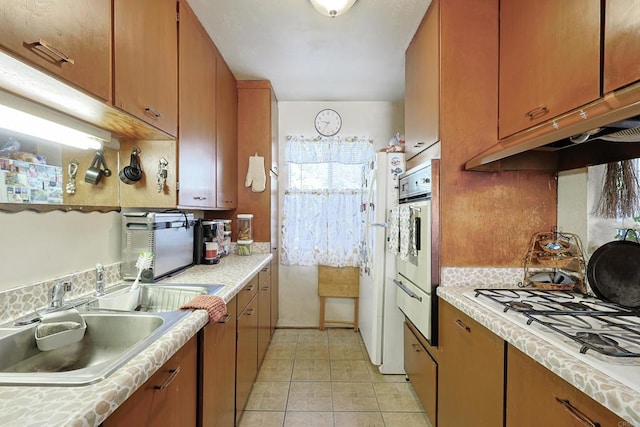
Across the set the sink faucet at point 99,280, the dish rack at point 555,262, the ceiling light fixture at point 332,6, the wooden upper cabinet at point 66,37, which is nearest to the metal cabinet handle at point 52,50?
the wooden upper cabinet at point 66,37

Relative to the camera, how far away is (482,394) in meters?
1.21

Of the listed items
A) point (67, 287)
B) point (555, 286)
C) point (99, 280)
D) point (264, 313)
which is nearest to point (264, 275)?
point (264, 313)

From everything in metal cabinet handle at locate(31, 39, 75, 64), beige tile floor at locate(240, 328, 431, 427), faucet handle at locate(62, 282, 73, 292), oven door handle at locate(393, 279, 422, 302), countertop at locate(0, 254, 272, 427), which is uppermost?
metal cabinet handle at locate(31, 39, 75, 64)

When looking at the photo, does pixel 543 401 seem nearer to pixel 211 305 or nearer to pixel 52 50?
pixel 211 305

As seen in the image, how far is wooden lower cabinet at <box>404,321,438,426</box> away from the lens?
5.56 ft

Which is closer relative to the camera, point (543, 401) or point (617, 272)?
point (543, 401)

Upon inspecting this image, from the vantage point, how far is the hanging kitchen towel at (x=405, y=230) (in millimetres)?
1870

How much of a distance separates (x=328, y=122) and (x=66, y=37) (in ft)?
8.83

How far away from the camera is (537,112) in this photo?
133cm

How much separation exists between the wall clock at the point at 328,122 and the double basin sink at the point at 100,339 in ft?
7.69

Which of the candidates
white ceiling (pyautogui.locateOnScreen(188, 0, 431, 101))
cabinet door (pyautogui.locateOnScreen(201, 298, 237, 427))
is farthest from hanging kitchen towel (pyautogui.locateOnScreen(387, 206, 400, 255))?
white ceiling (pyautogui.locateOnScreen(188, 0, 431, 101))

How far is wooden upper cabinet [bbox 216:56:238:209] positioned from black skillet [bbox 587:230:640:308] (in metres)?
2.28

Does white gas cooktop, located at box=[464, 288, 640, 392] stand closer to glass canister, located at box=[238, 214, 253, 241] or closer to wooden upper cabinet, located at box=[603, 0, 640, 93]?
wooden upper cabinet, located at box=[603, 0, 640, 93]

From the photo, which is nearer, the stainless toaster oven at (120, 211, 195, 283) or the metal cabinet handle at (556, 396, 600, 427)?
the metal cabinet handle at (556, 396, 600, 427)
